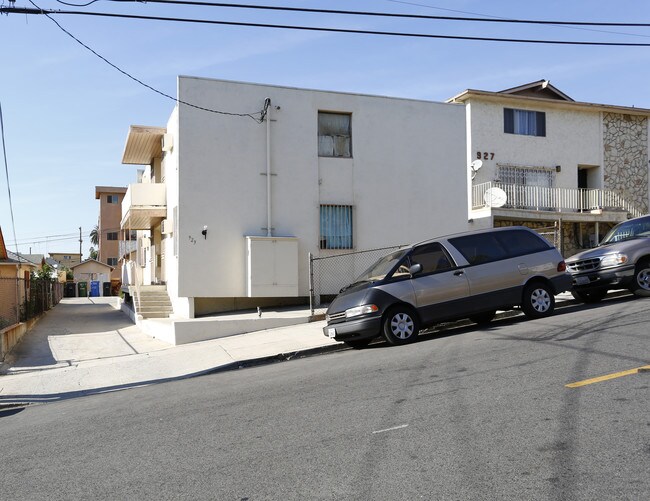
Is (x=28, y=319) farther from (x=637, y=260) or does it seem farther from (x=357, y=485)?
(x=357, y=485)

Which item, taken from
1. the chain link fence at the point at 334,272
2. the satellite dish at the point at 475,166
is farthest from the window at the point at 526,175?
the chain link fence at the point at 334,272

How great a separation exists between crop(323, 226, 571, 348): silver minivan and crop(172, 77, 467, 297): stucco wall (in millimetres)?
6026

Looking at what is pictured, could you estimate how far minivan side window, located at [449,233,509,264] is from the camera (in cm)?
1191

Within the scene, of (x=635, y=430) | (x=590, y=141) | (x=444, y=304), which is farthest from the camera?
(x=590, y=141)

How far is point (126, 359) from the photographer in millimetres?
13805

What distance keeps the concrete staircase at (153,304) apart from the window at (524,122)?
15929 millimetres

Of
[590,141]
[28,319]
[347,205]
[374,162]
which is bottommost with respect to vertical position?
[28,319]

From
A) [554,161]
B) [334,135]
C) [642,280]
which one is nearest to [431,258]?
[642,280]

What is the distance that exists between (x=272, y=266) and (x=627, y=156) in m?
20.6

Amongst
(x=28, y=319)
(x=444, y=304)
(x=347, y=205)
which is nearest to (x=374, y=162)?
(x=347, y=205)

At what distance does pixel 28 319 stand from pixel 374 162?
41.8ft

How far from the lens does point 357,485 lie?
15.1 feet

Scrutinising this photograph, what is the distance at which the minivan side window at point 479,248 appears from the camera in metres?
11.9

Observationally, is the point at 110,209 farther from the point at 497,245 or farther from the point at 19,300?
the point at 497,245
